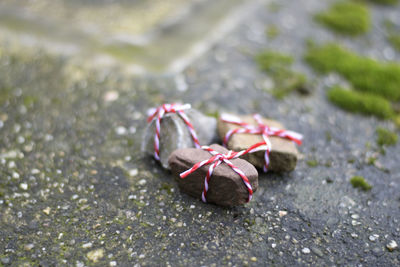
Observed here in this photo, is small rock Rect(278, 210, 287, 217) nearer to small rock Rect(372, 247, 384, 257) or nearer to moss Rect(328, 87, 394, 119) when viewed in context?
small rock Rect(372, 247, 384, 257)

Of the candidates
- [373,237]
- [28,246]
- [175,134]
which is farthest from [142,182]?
[373,237]

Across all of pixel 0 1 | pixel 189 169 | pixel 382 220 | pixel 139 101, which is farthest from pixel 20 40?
pixel 382 220

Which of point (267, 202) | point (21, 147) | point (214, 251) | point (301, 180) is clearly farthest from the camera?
point (21, 147)

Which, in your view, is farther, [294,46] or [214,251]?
[294,46]

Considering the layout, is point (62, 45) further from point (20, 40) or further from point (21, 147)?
point (21, 147)

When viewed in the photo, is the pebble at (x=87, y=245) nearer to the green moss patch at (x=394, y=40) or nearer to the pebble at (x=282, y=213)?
the pebble at (x=282, y=213)

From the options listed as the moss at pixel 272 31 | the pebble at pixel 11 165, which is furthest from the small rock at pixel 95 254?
the moss at pixel 272 31

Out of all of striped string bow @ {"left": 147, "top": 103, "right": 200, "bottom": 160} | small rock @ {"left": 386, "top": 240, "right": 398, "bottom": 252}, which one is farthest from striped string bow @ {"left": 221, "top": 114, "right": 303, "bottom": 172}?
small rock @ {"left": 386, "top": 240, "right": 398, "bottom": 252}
